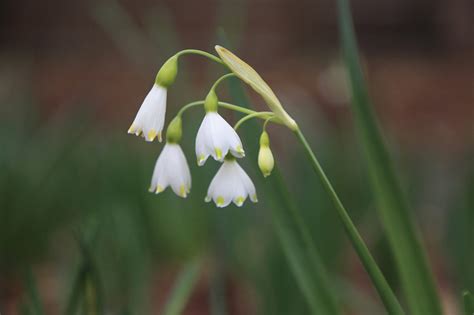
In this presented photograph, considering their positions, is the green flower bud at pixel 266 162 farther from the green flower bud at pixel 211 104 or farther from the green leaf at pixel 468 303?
the green leaf at pixel 468 303

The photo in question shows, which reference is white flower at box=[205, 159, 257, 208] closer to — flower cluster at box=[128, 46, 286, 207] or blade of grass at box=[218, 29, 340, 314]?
flower cluster at box=[128, 46, 286, 207]

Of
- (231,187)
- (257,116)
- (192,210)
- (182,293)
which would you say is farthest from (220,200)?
(192,210)

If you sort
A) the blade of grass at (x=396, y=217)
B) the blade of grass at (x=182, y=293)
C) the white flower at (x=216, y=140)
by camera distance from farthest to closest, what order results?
the blade of grass at (x=182, y=293), the blade of grass at (x=396, y=217), the white flower at (x=216, y=140)

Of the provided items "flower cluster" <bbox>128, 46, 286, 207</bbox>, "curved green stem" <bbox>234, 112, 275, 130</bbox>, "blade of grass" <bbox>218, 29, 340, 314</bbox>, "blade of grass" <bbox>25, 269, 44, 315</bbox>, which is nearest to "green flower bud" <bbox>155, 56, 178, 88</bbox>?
"flower cluster" <bbox>128, 46, 286, 207</bbox>

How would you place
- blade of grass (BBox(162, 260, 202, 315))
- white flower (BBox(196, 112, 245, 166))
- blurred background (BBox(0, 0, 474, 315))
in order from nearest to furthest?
white flower (BBox(196, 112, 245, 166)), blade of grass (BBox(162, 260, 202, 315)), blurred background (BBox(0, 0, 474, 315))

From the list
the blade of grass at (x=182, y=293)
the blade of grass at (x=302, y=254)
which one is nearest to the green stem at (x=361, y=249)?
the blade of grass at (x=302, y=254)

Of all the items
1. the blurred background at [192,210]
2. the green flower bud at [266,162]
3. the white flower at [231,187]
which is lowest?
the blurred background at [192,210]

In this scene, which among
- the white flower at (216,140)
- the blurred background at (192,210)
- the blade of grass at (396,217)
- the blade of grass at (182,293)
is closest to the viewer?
the white flower at (216,140)
